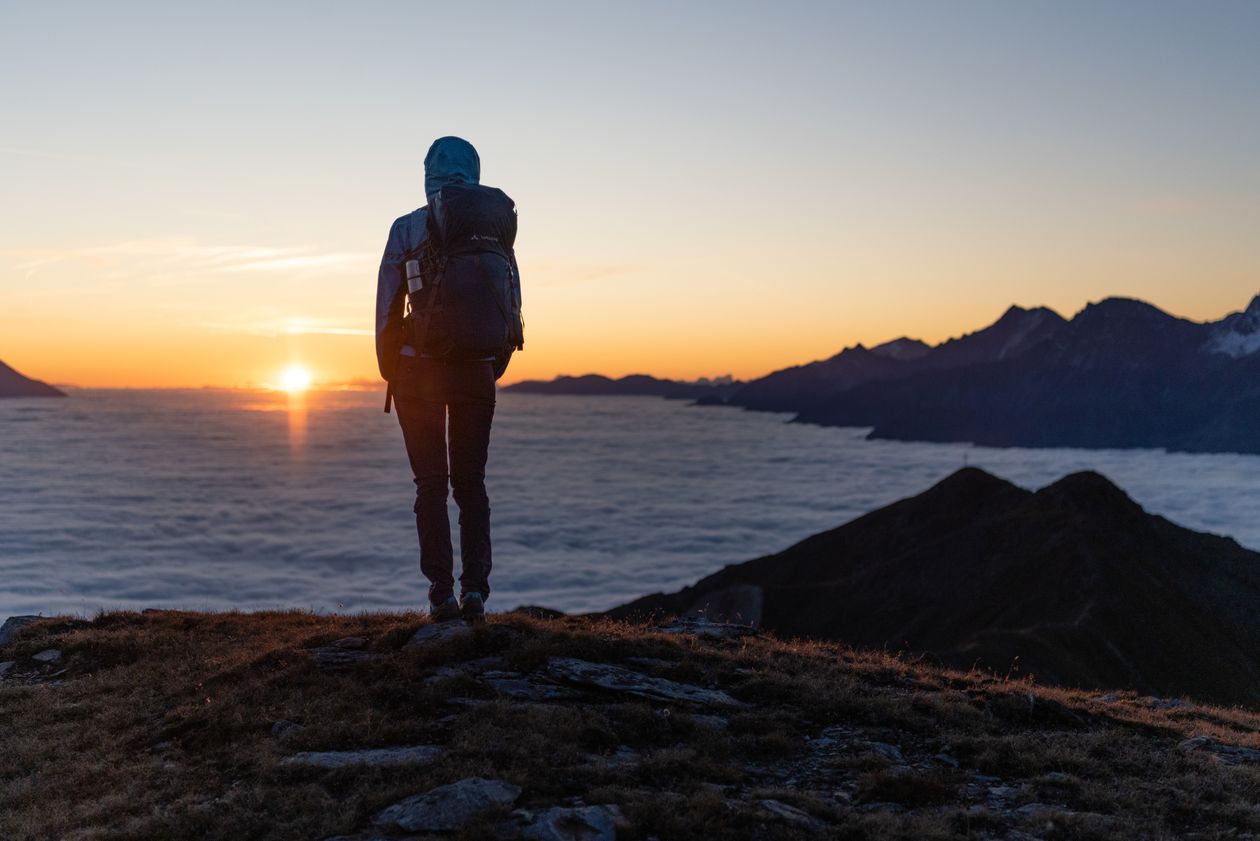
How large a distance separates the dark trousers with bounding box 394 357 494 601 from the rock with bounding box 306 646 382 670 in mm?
912

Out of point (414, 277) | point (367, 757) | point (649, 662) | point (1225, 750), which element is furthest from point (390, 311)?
point (1225, 750)

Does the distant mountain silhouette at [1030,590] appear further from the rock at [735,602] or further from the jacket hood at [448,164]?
the jacket hood at [448,164]

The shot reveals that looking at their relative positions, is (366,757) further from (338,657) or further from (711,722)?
(711,722)

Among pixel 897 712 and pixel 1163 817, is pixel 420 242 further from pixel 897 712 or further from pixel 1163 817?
pixel 1163 817

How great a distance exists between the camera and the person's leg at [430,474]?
28.0ft

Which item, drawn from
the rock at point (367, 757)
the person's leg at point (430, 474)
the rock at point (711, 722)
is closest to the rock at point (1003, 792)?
the rock at point (711, 722)

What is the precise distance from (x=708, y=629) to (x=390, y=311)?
5342mm

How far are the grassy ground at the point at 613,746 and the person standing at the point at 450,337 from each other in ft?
2.94

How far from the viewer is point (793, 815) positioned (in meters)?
5.14

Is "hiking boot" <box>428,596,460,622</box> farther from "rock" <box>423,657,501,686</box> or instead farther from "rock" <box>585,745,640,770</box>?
"rock" <box>585,745,640,770</box>

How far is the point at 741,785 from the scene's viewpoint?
18.8 ft

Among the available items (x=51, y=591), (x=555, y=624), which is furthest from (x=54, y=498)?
(x=555, y=624)

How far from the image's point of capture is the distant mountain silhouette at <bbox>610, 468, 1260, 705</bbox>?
155ft

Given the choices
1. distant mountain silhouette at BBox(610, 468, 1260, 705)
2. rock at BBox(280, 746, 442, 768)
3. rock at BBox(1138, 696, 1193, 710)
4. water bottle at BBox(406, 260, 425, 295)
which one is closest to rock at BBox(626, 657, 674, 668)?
rock at BBox(280, 746, 442, 768)
